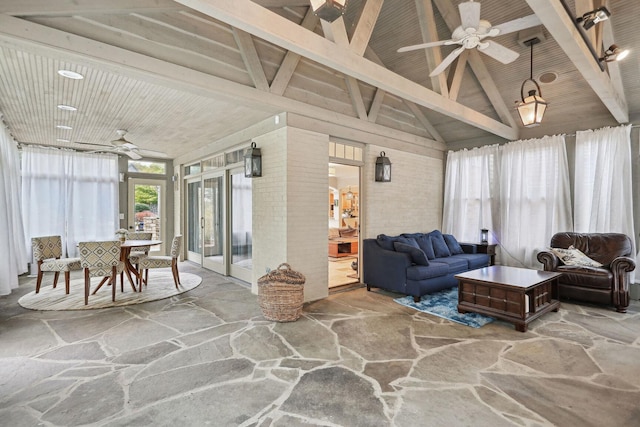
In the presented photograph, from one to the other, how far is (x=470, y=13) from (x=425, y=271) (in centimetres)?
318

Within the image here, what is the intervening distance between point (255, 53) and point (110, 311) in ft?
12.5

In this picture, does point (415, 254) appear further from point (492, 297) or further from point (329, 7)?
point (329, 7)

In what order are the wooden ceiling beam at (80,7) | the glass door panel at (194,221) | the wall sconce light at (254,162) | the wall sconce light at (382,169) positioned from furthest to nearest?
1. the glass door panel at (194,221)
2. the wall sconce light at (382,169)
3. the wall sconce light at (254,162)
4. the wooden ceiling beam at (80,7)

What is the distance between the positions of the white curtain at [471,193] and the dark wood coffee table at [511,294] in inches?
86.9

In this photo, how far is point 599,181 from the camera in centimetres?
496

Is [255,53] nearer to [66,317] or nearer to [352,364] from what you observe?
[352,364]

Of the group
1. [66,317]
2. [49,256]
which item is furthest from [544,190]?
[49,256]

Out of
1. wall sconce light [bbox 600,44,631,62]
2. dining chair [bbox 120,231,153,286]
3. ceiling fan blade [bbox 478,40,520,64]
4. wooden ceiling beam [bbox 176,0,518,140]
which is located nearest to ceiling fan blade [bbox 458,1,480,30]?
ceiling fan blade [bbox 478,40,520,64]

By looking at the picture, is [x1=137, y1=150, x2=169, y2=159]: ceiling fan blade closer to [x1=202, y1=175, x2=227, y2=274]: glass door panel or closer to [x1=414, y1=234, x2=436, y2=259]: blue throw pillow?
[x1=202, y1=175, x2=227, y2=274]: glass door panel

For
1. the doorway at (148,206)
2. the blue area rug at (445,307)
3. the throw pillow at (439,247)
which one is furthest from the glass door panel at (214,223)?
the throw pillow at (439,247)

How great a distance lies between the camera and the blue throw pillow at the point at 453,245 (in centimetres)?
598

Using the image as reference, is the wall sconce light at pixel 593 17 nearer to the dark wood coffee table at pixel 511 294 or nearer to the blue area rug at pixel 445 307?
the dark wood coffee table at pixel 511 294

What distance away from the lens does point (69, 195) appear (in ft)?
22.9

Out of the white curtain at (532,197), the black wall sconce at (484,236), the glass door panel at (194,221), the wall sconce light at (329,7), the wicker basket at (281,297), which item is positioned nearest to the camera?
the wall sconce light at (329,7)
